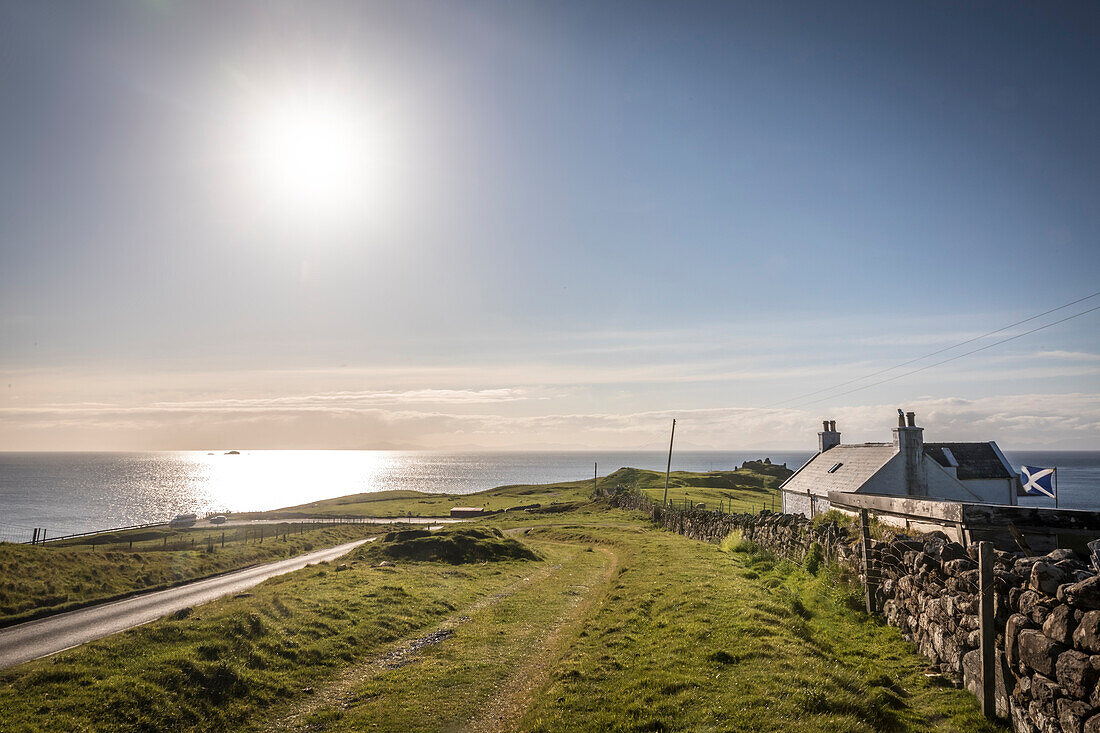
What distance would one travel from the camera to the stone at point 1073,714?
8.16 meters

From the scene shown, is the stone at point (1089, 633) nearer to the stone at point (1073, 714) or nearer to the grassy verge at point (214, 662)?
the stone at point (1073, 714)

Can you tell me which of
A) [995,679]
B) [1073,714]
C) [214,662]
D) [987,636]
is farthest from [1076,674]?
[214,662]

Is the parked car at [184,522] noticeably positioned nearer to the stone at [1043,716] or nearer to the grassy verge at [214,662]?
the grassy verge at [214,662]

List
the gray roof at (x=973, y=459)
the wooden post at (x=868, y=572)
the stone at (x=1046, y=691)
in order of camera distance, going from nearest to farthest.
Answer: the stone at (x=1046, y=691) → the wooden post at (x=868, y=572) → the gray roof at (x=973, y=459)

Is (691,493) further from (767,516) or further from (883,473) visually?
(767,516)

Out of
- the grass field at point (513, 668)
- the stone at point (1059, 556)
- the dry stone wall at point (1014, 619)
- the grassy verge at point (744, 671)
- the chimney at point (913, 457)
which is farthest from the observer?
the chimney at point (913, 457)

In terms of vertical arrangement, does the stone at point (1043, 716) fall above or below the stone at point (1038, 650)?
below

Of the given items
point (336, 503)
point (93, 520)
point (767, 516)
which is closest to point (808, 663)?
point (767, 516)

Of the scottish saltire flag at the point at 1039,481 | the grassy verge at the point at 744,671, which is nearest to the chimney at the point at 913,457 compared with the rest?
the scottish saltire flag at the point at 1039,481

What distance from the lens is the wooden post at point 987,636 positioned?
10.6 m

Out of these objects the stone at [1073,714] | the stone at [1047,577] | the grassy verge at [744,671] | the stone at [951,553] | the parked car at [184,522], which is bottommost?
the parked car at [184,522]

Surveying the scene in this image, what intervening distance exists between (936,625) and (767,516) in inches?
792

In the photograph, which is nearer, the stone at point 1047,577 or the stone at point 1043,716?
the stone at point 1043,716

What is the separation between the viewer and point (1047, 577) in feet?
30.9
